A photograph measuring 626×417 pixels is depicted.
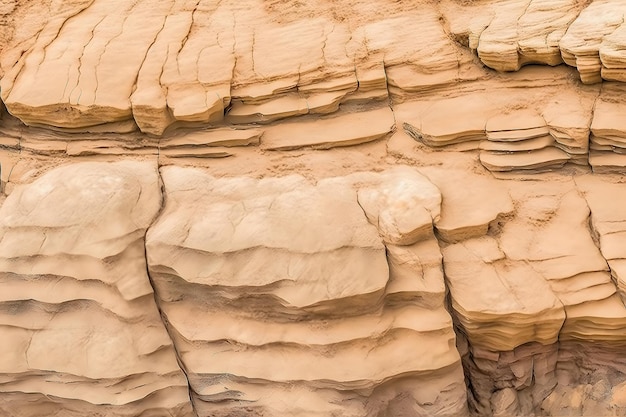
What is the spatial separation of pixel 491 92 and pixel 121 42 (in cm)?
241

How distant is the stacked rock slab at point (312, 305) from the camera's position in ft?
9.38

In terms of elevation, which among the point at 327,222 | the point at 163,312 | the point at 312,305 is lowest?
the point at 163,312

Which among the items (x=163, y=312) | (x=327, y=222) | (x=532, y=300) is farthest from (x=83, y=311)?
(x=532, y=300)

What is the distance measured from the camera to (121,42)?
149 inches

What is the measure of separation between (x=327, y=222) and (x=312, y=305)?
459 mm

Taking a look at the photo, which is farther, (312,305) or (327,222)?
(327,222)

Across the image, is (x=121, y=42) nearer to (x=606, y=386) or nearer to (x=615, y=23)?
(x=615, y=23)

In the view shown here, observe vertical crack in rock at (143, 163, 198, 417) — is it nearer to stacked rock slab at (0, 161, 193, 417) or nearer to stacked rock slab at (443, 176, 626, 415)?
stacked rock slab at (0, 161, 193, 417)

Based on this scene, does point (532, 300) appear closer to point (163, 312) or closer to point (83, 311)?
point (163, 312)

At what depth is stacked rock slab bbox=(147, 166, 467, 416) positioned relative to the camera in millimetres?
2859

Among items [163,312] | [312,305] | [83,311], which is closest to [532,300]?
[312,305]

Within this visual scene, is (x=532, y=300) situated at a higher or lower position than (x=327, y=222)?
lower

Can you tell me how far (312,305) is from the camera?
2.86 metres

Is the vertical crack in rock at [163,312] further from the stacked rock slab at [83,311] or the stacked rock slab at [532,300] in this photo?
the stacked rock slab at [532,300]
